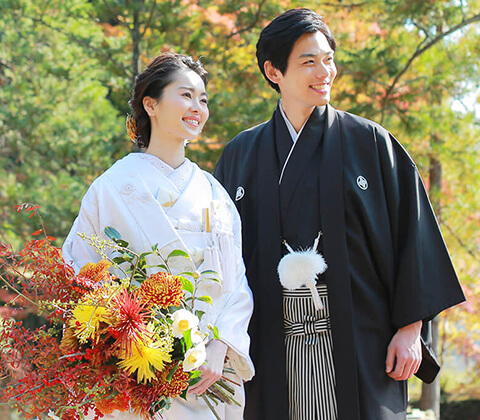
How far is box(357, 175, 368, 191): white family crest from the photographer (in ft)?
9.84

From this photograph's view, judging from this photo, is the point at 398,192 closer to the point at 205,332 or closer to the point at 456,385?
the point at 205,332

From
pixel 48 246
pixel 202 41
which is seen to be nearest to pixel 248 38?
pixel 202 41

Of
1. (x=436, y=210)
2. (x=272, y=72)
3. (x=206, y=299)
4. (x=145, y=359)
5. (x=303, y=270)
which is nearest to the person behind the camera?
(x=145, y=359)

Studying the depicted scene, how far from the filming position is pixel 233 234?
278 centimetres

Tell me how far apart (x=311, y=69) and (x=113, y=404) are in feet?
5.29

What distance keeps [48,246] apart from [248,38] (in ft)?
17.6

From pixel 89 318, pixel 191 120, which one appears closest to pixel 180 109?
pixel 191 120

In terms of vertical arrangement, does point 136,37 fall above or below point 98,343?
above

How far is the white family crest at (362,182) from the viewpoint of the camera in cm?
300

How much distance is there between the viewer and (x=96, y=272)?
2.28m

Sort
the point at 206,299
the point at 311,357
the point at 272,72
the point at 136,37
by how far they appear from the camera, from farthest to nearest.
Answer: the point at 136,37 → the point at 272,72 → the point at 311,357 → the point at 206,299

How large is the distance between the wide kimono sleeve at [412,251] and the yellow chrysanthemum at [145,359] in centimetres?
117

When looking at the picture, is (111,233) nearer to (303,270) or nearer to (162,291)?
(162,291)

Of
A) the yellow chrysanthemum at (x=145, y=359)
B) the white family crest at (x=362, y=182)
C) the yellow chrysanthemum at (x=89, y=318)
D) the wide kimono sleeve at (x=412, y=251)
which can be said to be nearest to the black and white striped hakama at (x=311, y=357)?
the wide kimono sleeve at (x=412, y=251)
